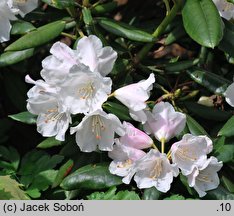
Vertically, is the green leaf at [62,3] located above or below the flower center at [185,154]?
above

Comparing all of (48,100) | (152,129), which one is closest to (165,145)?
(152,129)

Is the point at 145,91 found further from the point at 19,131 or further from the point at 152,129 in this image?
the point at 19,131

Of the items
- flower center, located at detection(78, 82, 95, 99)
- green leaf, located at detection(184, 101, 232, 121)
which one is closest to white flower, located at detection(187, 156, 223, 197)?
green leaf, located at detection(184, 101, 232, 121)

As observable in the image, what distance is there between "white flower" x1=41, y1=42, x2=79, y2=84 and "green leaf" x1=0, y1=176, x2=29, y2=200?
1.41 ft

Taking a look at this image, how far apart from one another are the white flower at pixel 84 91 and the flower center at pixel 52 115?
0.43 feet

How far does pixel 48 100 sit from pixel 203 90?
28.3 inches

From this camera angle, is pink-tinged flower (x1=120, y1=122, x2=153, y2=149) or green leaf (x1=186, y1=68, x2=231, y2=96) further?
green leaf (x1=186, y1=68, x2=231, y2=96)

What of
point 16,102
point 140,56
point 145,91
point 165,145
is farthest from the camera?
point 16,102

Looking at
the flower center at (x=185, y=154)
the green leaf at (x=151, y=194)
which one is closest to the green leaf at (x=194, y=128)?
the flower center at (x=185, y=154)

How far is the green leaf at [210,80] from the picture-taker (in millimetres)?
2344

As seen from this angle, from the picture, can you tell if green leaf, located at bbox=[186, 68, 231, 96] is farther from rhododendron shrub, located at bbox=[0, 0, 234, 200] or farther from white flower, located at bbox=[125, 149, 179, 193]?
white flower, located at bbox=[125, 149, 179, 193]

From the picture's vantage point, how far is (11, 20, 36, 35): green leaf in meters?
2.45

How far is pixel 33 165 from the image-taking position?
254 cm

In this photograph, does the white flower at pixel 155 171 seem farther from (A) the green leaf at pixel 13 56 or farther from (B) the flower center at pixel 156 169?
(A) the green leaf at pixel 13 56
